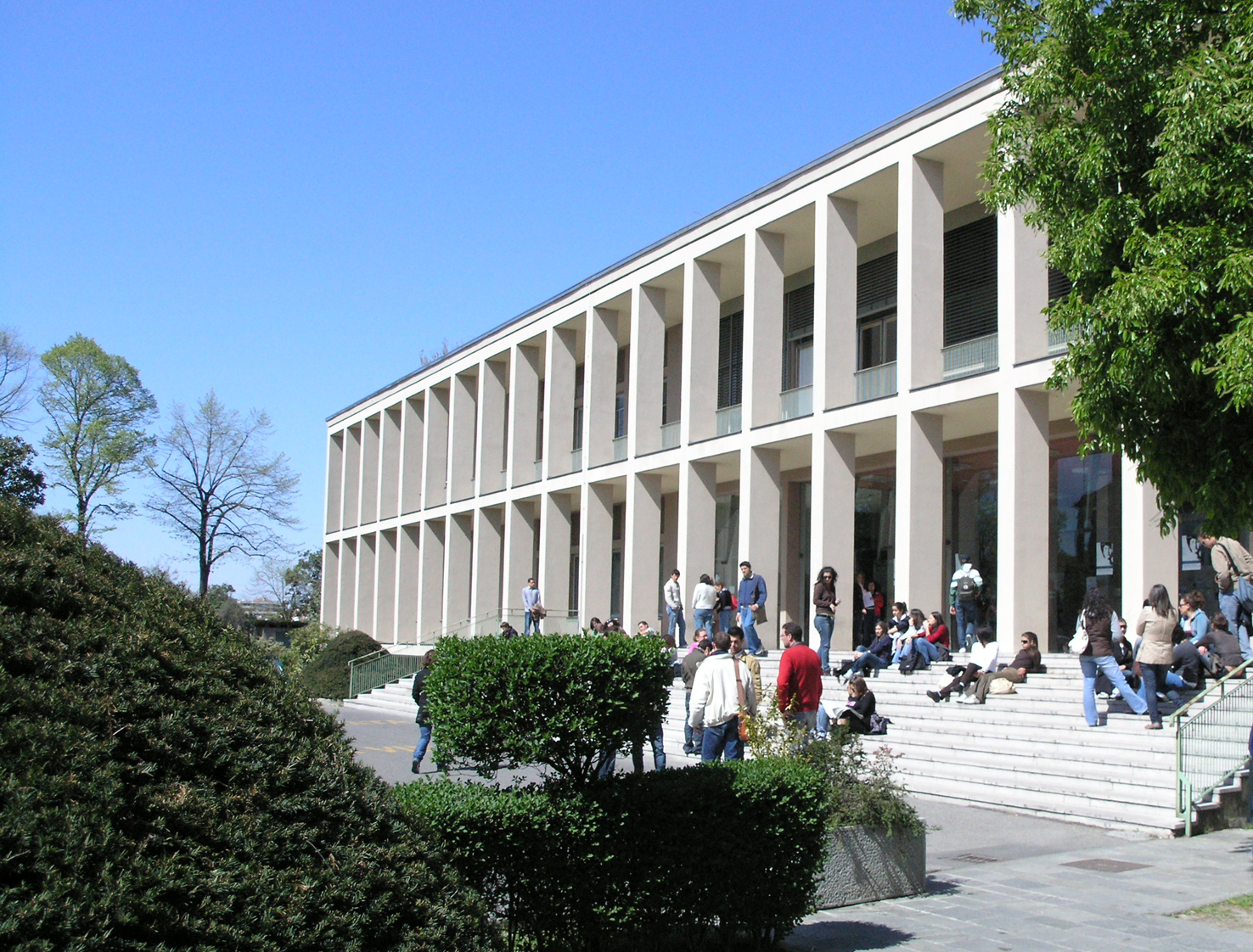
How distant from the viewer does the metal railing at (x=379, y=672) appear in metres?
34.2

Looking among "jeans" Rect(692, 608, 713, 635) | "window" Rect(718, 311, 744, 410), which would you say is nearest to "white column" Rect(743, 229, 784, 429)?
"window" Rect(718, 311, 744, 410)

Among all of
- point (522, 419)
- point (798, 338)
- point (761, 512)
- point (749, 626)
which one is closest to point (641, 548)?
point (761, 512)

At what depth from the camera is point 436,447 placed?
41344 millimetres

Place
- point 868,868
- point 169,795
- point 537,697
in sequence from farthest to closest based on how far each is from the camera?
point 868,868 < point 537,697 < point 169,795

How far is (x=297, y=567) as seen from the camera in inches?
3150

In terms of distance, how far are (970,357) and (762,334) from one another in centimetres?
524

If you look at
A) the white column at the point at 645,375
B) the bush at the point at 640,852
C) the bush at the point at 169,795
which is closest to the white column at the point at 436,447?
the white column at the point at 645,375

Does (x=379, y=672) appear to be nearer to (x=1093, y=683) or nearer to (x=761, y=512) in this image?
(x=761, y=512)

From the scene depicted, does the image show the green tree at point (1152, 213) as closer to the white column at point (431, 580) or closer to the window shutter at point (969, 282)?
the window shutter at point (969, 282)

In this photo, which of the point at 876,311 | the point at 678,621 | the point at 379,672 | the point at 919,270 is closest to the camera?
the point at 919,270

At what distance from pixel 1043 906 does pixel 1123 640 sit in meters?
9.18

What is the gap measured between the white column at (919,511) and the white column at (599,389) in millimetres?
11898

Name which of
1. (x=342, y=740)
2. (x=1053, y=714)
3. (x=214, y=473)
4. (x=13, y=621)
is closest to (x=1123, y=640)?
(x=1053, y=714)

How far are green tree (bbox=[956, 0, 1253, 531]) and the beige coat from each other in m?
4.28
